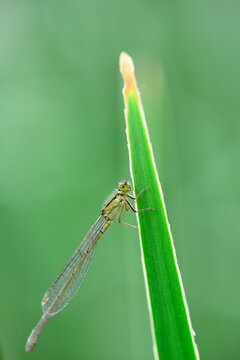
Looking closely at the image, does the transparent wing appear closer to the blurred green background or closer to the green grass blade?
the blurred green background

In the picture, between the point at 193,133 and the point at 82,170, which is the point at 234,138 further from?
the point at 82,170

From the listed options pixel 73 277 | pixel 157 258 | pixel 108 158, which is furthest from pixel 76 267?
pixel 157 258

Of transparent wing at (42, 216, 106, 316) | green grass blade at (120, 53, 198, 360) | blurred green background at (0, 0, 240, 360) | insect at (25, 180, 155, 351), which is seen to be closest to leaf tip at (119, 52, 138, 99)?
green grass blade at (120, 53, 198, 360)

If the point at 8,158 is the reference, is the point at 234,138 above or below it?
below

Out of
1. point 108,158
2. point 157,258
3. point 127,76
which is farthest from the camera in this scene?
point 108,158

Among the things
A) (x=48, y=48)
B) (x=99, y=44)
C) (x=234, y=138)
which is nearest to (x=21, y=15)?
(x=48, y=48)

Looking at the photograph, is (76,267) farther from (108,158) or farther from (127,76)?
(127,76)

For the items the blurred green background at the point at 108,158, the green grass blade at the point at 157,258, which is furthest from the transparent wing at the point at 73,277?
the green grass blade at the point at 157,258
